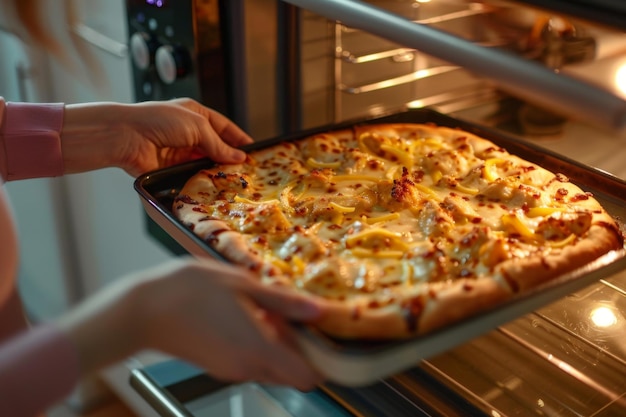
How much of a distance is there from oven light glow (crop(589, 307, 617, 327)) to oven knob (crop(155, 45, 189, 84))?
81 centimetres

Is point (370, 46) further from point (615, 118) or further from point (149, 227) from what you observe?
A: point (615, 118)

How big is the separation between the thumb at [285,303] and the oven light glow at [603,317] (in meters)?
0.54

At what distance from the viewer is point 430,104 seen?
1.59 metres

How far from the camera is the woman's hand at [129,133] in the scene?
48.3 inches

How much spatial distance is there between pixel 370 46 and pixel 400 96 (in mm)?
144

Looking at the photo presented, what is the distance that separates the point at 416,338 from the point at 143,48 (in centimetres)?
96

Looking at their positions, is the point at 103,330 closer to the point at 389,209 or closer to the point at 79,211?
the point at 389,209

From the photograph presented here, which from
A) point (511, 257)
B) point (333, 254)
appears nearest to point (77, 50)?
point (333, 254)

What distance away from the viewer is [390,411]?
111 cm

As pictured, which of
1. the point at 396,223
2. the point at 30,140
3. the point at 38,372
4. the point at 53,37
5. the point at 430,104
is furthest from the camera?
the point at 53,37

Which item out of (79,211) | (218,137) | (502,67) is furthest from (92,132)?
(79,211)

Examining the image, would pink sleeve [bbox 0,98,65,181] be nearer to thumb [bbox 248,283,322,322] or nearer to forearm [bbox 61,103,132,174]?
forearm [bbox 61,103,132,174]

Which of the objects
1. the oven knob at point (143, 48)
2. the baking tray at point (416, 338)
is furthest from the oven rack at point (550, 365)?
the oven knob at point (143, 48)

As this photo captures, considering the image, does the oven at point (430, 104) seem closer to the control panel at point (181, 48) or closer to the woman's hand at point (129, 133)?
the control panel at point (181, 48)
